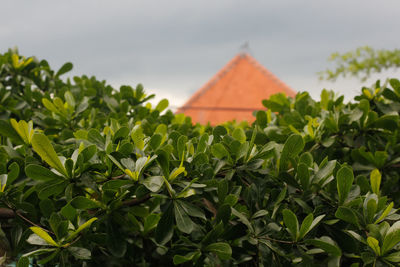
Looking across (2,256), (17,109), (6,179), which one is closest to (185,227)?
(6,179)

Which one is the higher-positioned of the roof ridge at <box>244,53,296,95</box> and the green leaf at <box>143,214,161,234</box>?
the roof ridge at <box>244,53,296,95</box>

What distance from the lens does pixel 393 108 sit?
9.04 feet

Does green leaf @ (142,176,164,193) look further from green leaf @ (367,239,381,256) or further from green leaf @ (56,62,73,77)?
green leaf @ (56,62,73,77)

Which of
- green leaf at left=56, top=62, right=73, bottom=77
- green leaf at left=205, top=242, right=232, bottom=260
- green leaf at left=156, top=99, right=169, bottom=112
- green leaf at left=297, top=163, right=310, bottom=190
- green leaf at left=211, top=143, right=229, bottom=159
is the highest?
green leaf at left=56, top=62, right=73, bottom=77

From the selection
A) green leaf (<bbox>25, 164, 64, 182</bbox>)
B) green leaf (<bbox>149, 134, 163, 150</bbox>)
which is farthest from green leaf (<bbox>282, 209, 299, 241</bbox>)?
green leaf (<bbox>25, 164, 64, 182</bbox>)

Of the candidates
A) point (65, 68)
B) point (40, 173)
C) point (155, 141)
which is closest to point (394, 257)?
point (155, 141)

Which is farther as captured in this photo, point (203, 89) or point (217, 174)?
point (203, 89)

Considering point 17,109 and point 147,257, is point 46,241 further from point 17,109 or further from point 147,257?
point 17,109

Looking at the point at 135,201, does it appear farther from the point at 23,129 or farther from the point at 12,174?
the point at 23,129

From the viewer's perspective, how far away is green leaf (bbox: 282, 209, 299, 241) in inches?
64.3

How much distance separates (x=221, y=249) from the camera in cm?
157

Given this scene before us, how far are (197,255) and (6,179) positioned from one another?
0.92 metres

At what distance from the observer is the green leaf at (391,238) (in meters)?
1.60

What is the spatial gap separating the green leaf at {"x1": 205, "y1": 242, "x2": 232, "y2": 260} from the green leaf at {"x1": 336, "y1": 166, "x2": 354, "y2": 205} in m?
0.57
